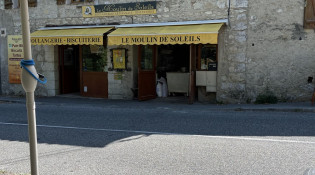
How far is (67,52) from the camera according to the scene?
47.4ft

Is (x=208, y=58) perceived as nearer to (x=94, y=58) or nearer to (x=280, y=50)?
(x=280, y=50)

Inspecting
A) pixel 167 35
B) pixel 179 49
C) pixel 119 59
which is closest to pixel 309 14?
pixel 167 35

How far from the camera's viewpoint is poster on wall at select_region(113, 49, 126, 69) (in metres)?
12.3

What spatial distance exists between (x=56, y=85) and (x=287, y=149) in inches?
436

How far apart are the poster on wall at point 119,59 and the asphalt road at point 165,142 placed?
3309 millimetres

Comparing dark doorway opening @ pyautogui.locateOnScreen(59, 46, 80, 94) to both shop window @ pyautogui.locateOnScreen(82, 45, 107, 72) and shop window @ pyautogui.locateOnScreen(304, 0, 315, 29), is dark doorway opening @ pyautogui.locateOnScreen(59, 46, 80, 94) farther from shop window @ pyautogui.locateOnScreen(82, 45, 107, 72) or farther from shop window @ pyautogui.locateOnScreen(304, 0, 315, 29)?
shop window @ pyautogui.locateOnScreen(304, 0, 315, 29)

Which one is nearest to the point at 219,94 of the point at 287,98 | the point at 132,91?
the point at 287,98

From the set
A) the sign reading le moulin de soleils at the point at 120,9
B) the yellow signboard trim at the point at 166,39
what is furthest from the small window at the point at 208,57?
the sign reading le moulin de soleils at the point at 120,9

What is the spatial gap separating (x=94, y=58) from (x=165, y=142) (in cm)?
831

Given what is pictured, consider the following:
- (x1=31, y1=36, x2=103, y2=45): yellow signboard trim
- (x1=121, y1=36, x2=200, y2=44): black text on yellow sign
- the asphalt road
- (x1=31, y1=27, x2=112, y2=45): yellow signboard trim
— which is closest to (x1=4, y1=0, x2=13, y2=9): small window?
(x1=31, y1=27, x2=112, y2=45): yellow signboard trim

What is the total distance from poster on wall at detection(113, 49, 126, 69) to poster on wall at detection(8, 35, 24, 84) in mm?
4640

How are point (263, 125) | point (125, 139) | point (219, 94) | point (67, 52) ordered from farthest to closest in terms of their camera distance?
point (67, 52), point (219, 94), point (263, 125), point (125, 139)

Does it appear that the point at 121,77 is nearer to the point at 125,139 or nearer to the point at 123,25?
the point at 123,25

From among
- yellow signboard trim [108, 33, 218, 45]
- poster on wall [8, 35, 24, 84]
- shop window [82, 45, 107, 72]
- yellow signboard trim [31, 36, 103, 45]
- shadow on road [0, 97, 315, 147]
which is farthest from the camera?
poster on wall [8, 35, 24, 84]
